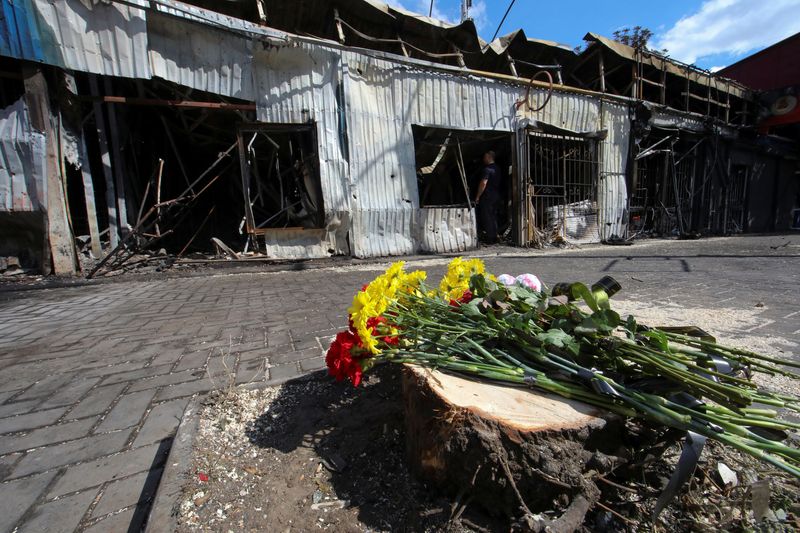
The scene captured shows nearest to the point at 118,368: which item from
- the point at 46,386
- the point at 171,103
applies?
the point at 46,386

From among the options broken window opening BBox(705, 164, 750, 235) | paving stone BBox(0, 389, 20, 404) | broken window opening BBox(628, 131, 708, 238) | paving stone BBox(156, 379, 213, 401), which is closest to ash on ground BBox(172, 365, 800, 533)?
paving stone BBox(156, 379, 213, 401)

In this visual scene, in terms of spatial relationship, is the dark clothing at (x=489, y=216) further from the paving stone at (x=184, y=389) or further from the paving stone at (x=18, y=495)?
the paving stone at (x=18, y=495)

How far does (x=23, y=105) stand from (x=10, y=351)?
195 inches

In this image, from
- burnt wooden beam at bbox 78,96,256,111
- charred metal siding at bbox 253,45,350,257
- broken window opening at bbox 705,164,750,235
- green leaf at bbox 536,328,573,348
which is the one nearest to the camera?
green leaf at bbox 536,328,573,348

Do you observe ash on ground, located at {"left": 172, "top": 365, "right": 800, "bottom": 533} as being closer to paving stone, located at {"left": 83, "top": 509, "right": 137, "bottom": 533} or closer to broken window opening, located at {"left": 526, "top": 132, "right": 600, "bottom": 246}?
paving stone, located at {"left": 83, "top": 509, "right": 137, "bottom": 533}

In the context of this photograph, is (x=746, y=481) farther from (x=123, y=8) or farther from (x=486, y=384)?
(x=123, y=8)

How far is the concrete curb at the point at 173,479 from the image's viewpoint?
98 centimetres

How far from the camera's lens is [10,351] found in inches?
101

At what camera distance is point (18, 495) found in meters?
1.21

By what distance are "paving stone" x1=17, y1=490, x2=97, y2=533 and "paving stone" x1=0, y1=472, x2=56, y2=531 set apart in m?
0.05

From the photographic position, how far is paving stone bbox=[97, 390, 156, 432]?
160 cm

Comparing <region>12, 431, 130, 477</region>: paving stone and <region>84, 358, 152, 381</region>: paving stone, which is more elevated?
<region>84, 358, 152, 381</region>: paving stone

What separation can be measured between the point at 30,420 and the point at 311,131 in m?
6.18

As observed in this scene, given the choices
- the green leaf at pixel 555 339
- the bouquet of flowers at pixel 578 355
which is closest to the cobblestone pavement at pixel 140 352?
the bouquet of flowers at pixel 578 355
